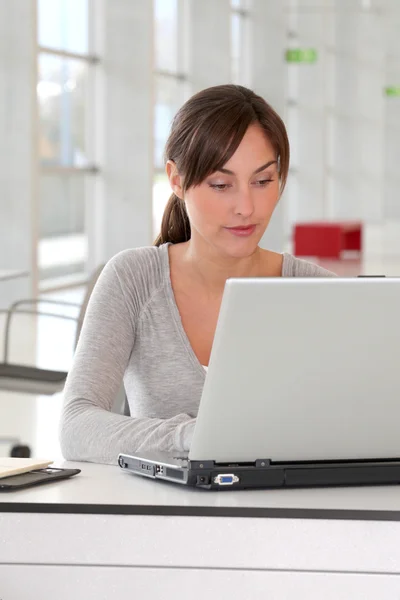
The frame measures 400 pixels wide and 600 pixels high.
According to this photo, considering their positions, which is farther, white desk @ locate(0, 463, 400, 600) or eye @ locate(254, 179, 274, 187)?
eye @ locate(254, 179, 274, 187)

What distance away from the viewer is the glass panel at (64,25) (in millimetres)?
11086

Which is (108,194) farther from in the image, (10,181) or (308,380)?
(308,380)

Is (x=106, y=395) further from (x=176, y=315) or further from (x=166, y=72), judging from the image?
(x=166, y=72)

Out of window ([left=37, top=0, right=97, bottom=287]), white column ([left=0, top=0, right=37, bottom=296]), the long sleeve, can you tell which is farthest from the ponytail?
window ([left=37, top=0, right=97, bottom=287])

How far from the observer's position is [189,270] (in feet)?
7.25

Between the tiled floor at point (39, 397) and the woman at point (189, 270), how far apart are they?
206 centimetres

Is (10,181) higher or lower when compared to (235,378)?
higher

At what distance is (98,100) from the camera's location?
Answer: 475 inches

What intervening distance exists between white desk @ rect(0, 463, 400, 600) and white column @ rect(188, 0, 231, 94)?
13.4m

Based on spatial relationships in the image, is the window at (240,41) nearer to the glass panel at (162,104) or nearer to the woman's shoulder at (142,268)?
the glass panel at (162,104)

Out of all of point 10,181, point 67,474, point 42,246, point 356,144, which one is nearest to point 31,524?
point 67,474

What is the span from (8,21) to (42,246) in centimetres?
291

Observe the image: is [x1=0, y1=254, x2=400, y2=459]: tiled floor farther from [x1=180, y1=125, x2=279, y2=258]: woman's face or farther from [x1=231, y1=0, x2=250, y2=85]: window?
[x1=231, y1=0, x2=250, y2=85]: window

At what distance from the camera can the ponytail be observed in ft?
7.70
